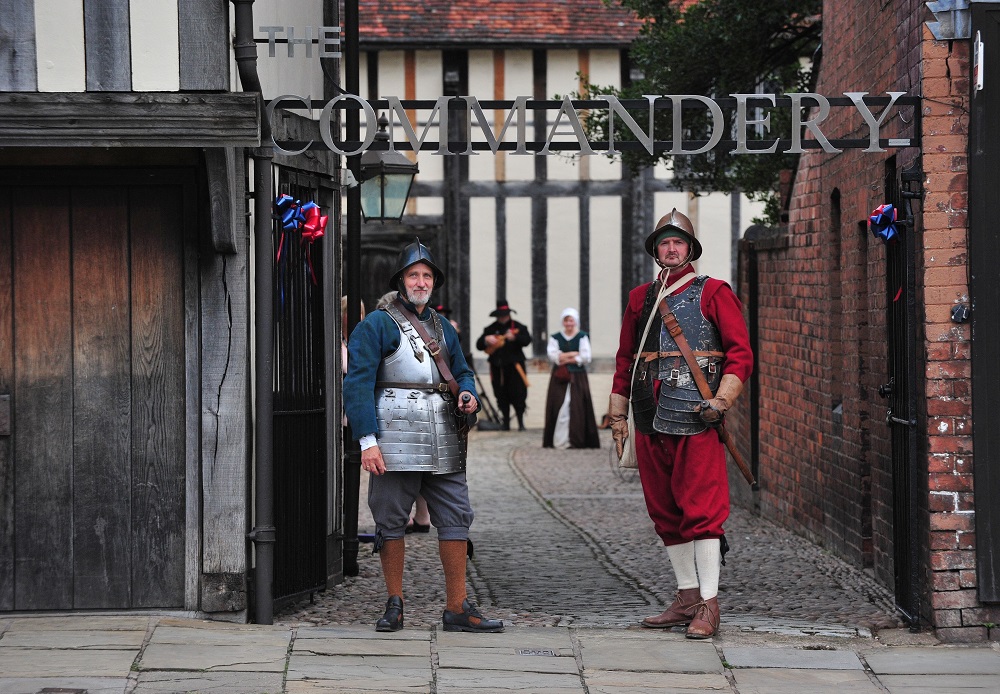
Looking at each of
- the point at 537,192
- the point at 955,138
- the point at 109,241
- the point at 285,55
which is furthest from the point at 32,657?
the point at 537,192

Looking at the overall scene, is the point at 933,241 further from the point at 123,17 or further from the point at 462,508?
the point at 123,17

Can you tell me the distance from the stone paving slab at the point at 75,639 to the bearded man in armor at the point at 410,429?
1.09 m

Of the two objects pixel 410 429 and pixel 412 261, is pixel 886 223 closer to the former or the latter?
pixel 412 261

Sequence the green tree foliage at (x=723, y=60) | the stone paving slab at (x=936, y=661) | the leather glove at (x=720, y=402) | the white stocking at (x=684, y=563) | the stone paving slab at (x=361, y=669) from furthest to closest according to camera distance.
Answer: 1. the green tree foliage at (x=723, y=60)
2. the white stocking at (x=684, y=563)
3. the leather glove at (x=720, y=402)
4. the stone paving slab at (x=936, y=661)
5. the stone paving slab at (x=361, y=669)

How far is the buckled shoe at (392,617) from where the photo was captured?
6723mm

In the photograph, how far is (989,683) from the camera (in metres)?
5.95

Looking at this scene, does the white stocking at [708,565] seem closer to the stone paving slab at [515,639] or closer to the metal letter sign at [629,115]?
the stone paving slab at [515,639]

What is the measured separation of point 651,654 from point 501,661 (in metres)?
0.66

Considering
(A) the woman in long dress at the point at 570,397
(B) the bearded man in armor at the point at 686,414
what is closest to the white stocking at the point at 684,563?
(B) the bearded man in armor at the point at 686,414

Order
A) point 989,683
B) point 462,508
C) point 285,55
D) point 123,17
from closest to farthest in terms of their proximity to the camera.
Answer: point 989,683 < point 123,17 < point 462,508 < point 285,55

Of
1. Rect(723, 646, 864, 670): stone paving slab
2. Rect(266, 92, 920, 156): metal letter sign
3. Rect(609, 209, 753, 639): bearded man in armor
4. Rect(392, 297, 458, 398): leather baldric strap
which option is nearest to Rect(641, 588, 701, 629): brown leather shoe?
Rect(609, 209, 753, 639): bearded man in armor

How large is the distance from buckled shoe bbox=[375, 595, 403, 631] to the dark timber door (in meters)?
0.94

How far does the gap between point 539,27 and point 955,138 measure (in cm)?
1537

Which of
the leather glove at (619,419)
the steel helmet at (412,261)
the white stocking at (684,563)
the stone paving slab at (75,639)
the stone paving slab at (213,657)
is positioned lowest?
the stone paving slab at (213,657)
